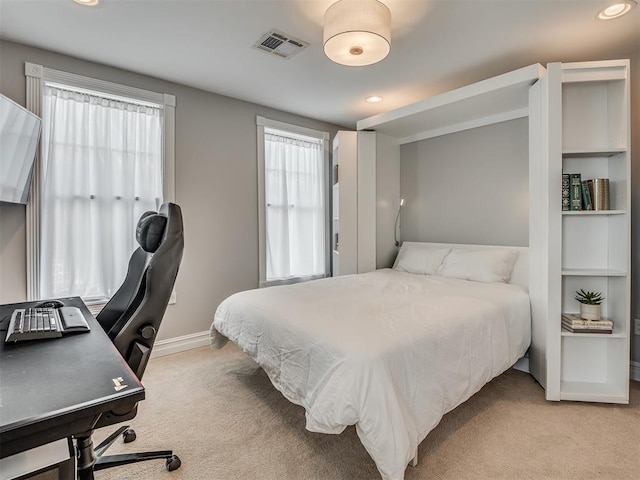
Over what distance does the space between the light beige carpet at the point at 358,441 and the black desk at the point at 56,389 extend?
895 millimetres

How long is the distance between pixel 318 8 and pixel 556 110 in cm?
172

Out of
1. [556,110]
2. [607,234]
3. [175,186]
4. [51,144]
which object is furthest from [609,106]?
[51,144]

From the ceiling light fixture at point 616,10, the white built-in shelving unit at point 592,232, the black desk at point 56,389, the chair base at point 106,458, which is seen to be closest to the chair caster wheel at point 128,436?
the chair base at point 106,458

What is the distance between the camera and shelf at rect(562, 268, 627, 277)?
220 centimetres

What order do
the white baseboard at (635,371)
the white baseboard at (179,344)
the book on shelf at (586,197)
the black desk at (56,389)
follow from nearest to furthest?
the black desk at (56,389), the book on shelf at (586,197), the white baseboard at (635,371), the white baseboard at (179,344)

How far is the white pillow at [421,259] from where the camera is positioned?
3.48 m

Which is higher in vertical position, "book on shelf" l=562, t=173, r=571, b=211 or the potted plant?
"book on shelf" l=562, t=173, r=571, b=211

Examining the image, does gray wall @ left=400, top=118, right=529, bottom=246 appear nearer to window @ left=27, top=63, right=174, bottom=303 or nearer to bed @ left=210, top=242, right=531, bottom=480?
bed @ left=210, top=242, right=531, bottom=480

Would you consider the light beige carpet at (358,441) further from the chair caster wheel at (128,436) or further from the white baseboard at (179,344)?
the white baseboard at (179,344)

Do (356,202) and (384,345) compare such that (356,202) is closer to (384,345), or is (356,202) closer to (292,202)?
(292,202)

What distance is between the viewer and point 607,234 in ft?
7.77

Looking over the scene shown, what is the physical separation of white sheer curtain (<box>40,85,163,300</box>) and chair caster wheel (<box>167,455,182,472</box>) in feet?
5.81

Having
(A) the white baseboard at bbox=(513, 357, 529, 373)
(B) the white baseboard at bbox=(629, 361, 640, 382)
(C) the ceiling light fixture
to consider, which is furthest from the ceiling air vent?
(B) the white baseboard at bbox=(629, 361, 640, 382)

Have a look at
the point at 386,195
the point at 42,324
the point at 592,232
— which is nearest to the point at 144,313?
the point at 42,324
